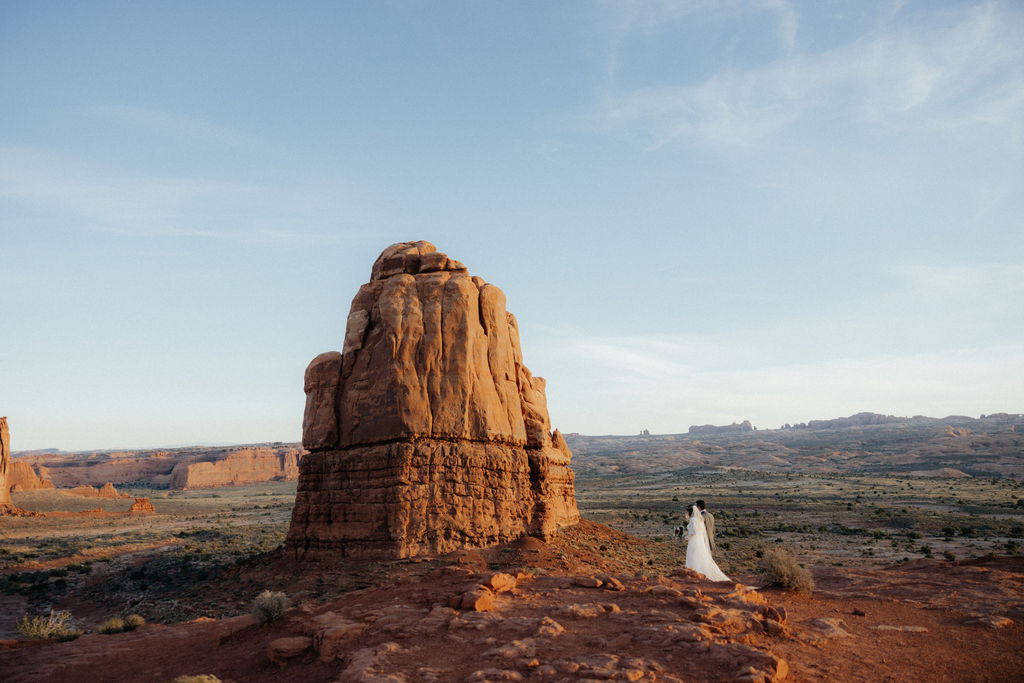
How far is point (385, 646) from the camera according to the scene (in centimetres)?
905

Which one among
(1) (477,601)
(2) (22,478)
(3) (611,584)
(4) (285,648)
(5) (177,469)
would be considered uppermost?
(2) (22,478)

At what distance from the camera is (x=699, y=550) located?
1433 cm

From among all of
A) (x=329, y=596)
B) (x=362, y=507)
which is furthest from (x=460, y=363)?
(x=329, y=596)

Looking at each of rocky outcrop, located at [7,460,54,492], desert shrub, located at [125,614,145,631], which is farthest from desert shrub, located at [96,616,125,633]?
rocky outcrop, located at [7,460,54,492]

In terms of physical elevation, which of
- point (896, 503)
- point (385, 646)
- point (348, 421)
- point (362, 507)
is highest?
point (348, 421)

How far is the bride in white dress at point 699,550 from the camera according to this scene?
14.2 metres

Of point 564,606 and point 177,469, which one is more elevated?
point 564,606

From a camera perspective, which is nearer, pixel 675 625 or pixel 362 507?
pixel 675 625

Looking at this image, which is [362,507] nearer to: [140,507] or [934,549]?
[934,549]

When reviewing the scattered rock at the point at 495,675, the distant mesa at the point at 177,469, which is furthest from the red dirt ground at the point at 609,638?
the distant mesa at the point at 177,469

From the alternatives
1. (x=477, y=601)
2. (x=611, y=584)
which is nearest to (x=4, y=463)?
(x=477, y=601)

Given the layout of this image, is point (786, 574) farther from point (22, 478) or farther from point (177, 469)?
point (177, 469)

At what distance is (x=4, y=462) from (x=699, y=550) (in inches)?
2442

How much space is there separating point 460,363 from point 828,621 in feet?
39.5
